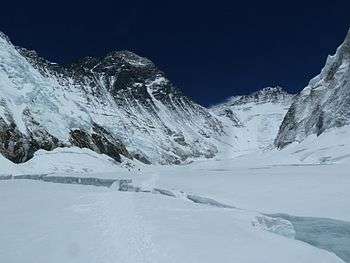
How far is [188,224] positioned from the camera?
36.1 feet

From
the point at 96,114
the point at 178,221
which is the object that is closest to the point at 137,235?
the point at 178,221

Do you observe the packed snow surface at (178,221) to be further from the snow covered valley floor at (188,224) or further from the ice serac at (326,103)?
the ice serac at (326,103)

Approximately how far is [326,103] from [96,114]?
2313 inches

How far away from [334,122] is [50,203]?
42.5 metres

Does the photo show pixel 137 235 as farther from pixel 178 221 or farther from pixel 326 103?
pixel 326 103

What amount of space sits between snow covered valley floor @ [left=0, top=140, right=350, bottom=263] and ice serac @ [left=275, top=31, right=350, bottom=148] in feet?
122

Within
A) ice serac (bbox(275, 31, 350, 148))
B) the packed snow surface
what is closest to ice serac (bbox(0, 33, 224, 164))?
ice serac (bbox(275, 31, 350, 148))

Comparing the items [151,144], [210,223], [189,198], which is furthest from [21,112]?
[151,144]

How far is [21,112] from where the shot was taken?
5394 cm

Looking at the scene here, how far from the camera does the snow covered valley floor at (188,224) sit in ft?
28.5

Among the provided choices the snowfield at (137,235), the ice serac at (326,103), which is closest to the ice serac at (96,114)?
the ice serac at (326,103)

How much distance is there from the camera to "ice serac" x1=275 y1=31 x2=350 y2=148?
53.8 m

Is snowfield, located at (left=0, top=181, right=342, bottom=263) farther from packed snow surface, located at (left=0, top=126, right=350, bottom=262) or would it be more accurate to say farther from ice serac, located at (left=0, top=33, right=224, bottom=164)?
ice serac, located at (left=0, top=33, right=224, bottom=164)

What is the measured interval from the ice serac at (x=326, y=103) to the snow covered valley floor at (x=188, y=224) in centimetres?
3704
